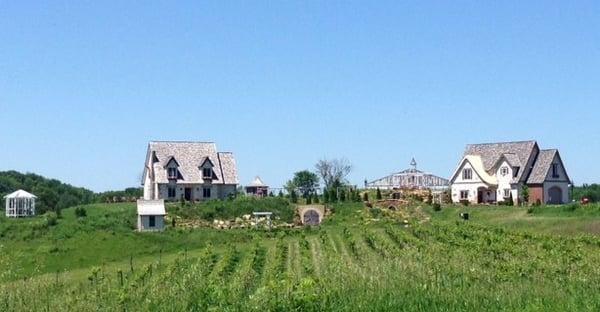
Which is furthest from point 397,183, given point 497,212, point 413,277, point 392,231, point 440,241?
point 413,277

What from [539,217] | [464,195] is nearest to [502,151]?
[464,195]

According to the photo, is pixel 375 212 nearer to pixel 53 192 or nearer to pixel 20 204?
pixel 20 204

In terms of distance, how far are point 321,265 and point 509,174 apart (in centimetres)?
3845

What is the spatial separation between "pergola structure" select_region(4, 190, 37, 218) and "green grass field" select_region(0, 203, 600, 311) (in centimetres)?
598

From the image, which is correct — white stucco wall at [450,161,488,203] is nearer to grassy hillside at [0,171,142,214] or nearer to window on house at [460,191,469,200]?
window on house at [460,191,469,200]

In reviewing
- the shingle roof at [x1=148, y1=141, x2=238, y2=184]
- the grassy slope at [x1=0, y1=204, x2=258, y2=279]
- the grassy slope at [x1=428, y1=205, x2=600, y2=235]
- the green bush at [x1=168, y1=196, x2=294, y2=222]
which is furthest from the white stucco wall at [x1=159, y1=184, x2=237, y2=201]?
the grassy slope at [x1=428, y1=205, x2=600, y2=235]

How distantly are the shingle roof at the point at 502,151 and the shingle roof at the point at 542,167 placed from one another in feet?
2.50

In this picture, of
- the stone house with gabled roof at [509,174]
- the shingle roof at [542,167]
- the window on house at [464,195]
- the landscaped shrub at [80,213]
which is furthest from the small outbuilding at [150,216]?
the shingle roof at [542,167]

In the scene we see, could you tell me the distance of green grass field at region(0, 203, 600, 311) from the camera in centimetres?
1565

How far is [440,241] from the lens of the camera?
34.3m

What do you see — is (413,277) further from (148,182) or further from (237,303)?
(148,182)

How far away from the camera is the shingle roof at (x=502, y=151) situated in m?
62.0

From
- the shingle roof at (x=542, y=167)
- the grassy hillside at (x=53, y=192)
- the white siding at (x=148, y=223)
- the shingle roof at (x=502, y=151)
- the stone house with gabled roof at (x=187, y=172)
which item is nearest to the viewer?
the white siding at (x=148, y=223)

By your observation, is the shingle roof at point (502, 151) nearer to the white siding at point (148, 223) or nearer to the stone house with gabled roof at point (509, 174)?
the stone house with gabled roof at point (509, 174)
